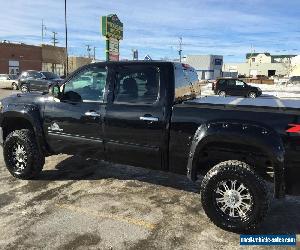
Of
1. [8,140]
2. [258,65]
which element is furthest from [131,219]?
[258,65]

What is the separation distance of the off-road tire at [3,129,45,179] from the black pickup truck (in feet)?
0.05

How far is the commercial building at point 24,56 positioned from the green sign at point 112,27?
3251 cm

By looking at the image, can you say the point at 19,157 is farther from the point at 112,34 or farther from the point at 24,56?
the point at 24,56

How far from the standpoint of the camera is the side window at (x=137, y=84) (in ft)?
17.1

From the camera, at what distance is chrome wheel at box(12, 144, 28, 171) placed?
6420mm

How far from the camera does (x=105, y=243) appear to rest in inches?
167

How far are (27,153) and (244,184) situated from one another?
3.63 m

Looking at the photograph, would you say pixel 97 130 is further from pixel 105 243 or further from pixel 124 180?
pixel 105 243

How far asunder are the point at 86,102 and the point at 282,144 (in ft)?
9.50

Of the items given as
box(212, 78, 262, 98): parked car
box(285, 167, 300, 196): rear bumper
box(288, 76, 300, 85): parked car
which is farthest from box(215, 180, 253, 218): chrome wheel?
box(288, 76, 300, 85): parked car

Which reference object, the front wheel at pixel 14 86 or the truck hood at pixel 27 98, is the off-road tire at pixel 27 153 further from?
the front wheel at pixel 14 86

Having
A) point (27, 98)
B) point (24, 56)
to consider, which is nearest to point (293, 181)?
point (27, 98)

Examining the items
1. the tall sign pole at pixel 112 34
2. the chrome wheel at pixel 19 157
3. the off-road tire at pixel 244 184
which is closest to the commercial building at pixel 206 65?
the tall sign pole at pixel 112 34

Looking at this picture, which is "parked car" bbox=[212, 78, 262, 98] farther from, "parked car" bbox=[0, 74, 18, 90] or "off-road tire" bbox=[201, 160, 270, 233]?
"off-road tire" bbox=[201, 160, 270, 233]
